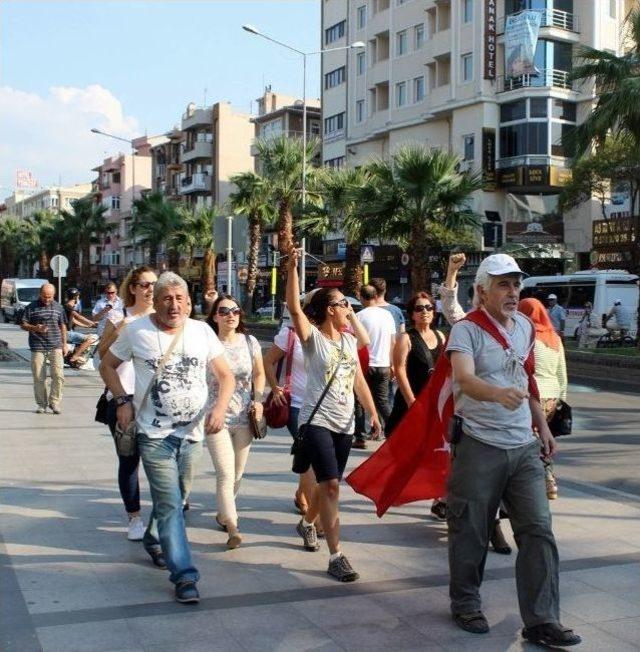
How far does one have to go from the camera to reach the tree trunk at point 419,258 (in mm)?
25312

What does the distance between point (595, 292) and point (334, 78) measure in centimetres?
3112

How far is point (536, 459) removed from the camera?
455 cm

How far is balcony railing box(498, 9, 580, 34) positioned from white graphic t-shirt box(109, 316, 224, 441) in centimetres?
4149

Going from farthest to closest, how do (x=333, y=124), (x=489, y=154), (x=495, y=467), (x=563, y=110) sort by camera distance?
1. (x=333, y=124)
2. (x=489, y=154)
3. (x=563, y=110)
4. (x=495, y=467)

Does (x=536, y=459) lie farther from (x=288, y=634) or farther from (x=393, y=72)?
(x=393, y=72)

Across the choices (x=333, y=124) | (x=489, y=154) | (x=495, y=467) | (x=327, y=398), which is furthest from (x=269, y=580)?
(x=333, y=124)

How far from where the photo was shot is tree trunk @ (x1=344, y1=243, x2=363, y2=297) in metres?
30.7

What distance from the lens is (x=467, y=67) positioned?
45.7 meters

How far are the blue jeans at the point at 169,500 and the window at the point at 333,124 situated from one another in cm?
5419

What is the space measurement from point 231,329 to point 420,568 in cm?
210

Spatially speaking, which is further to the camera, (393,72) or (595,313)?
(393,72)

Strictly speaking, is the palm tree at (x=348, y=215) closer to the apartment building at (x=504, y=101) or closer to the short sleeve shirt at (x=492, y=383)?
the apartment building at (x=504, y=101)

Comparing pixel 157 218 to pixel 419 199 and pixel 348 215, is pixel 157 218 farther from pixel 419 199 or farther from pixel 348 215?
pixel 419 199

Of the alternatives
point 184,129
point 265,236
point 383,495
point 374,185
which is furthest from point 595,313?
point 184,129
